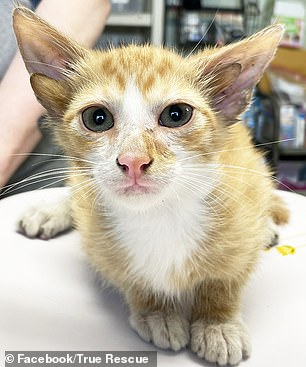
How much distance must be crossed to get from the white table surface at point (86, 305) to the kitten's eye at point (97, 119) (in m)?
0.23

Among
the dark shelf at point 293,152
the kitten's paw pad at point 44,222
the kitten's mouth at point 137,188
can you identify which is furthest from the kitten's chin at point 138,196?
the dark shelf at point 293,152

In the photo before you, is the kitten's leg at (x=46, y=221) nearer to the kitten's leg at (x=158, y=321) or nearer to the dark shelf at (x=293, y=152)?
the kitten's leg at (x=158, y=321)

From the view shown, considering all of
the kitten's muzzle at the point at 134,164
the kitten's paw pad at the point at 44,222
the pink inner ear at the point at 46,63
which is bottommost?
the kitten's paw pad at the point at 44,222

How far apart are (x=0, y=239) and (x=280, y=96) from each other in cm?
145

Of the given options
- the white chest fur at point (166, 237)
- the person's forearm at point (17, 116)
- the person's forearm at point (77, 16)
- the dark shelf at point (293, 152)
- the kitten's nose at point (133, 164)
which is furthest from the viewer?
the dark shelf at point (293, 152)

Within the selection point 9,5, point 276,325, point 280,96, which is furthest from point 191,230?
point 280,96

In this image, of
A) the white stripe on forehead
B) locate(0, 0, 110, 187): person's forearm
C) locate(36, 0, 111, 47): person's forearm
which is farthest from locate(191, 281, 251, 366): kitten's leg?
locate(36, 0, 111, 47): person's forearm

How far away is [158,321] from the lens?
24.3 inches

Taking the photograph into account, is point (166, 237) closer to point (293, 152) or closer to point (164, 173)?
point (164, 173)

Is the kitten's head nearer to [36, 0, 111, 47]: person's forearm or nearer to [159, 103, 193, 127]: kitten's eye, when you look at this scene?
[159, 103, 193, 127]: kitten's eye

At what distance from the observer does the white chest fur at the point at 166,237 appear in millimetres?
604

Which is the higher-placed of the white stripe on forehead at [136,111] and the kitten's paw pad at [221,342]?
the white stripe on forehead at [136,111]

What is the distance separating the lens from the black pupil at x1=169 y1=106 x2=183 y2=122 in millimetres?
540

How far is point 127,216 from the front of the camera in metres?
0.62
